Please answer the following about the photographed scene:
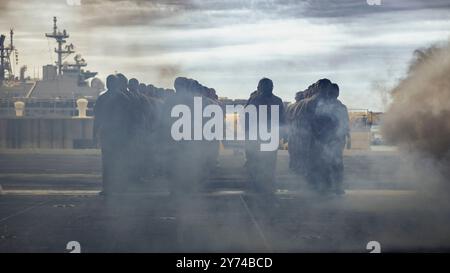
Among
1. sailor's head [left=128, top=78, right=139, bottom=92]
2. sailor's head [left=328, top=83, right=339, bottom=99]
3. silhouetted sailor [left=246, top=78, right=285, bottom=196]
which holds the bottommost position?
silhouetted sailor [left=246, top=78, right=285, bottom=196]

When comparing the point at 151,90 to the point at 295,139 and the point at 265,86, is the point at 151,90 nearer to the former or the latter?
the point at 295,139

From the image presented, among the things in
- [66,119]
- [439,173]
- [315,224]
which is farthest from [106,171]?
[66,119]

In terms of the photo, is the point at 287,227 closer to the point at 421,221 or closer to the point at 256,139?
the point at 421,221

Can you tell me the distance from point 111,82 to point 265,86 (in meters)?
3.22

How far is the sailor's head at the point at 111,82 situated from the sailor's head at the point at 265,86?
3006mm

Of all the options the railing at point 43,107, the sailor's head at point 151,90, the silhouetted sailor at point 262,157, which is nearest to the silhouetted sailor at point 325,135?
the silhouetted sailor at point 262,157

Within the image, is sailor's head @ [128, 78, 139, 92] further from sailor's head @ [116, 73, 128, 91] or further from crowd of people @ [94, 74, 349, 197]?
sailor's head @ [116, 73, 128, 91]

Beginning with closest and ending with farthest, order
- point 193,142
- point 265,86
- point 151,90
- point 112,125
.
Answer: point 112,125, point 193,142, point 265,86, point 151,90

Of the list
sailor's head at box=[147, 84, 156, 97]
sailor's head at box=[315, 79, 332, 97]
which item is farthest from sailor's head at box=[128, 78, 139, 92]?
sailor's head at box=[315, 79, 332, 97]

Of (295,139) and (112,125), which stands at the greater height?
(112,125)

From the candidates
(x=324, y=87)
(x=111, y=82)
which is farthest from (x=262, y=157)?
(x=111, y=82)

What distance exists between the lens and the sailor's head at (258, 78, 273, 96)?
55.6ft

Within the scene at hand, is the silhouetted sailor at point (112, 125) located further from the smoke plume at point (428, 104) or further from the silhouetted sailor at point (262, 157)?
the smoke plume at point (428, 104)

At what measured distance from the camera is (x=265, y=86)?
1700 cm
